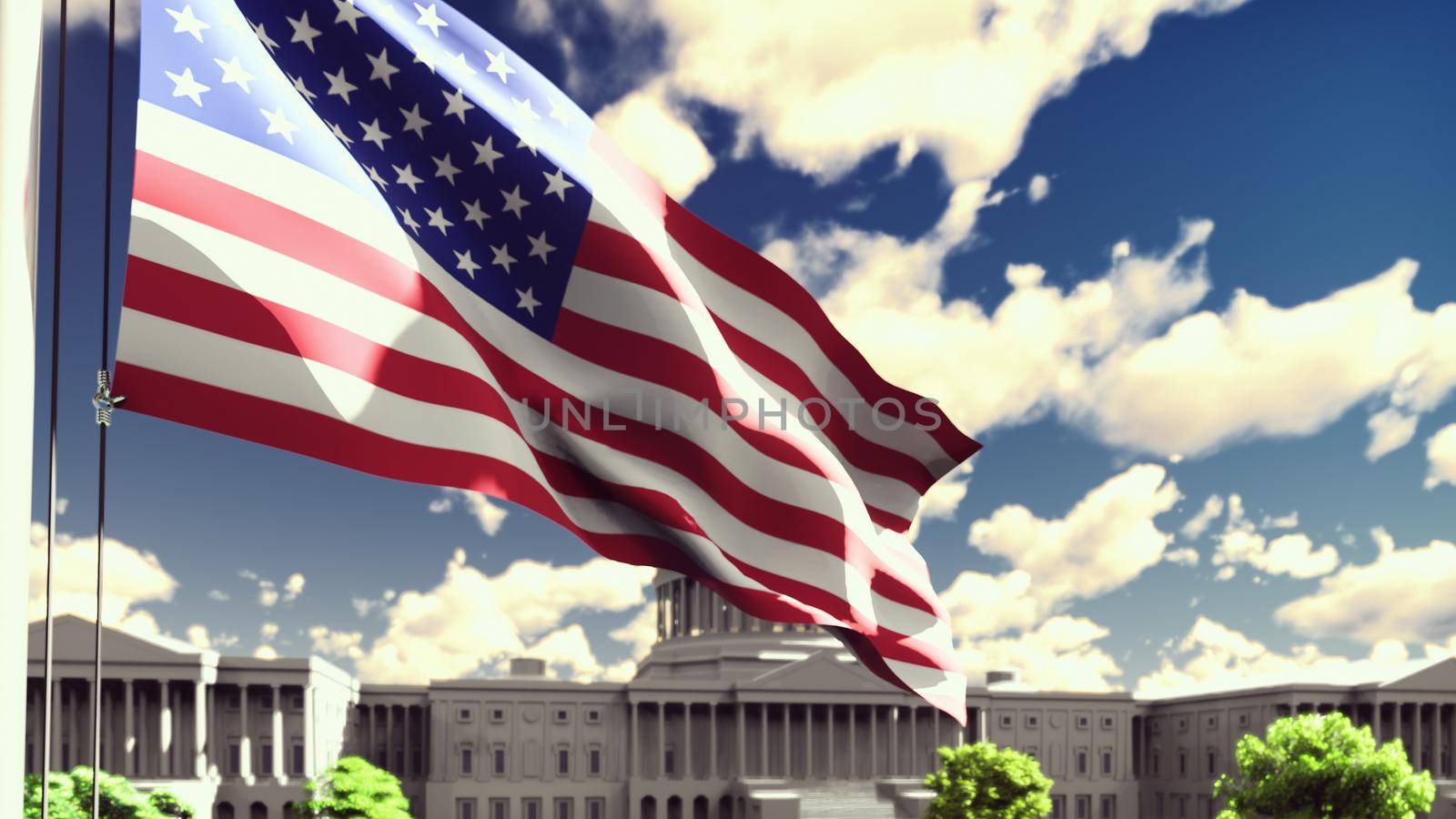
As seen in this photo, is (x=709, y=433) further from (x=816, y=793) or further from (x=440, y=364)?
(x=816, y=793)

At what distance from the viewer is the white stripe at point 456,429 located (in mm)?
9711

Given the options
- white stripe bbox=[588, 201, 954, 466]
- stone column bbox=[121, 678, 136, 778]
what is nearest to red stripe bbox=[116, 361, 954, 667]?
white stripe bbox=[588, 201, 954, 466]

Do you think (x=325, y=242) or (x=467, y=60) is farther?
(x=467, y=60)

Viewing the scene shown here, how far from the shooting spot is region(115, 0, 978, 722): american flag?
396 inches

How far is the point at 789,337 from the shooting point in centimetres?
1374

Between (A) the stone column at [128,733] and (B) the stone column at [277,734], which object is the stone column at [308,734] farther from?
(A) the stone column at [128,733]

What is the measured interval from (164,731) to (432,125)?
83.2m

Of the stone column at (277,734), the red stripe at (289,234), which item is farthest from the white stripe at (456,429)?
the stone column at (277,734)

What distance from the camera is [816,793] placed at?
97.5 m

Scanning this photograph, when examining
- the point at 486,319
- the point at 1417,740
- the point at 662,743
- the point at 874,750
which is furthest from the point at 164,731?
the point at 1417,740

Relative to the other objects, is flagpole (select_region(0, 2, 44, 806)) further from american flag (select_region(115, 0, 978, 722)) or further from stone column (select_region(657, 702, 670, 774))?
stone column (select_region(657, 702, 670, 774))

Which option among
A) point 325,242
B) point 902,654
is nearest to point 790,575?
point 902,654

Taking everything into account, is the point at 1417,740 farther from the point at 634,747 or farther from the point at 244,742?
the point at 244,742

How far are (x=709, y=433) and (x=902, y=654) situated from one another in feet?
9.87
